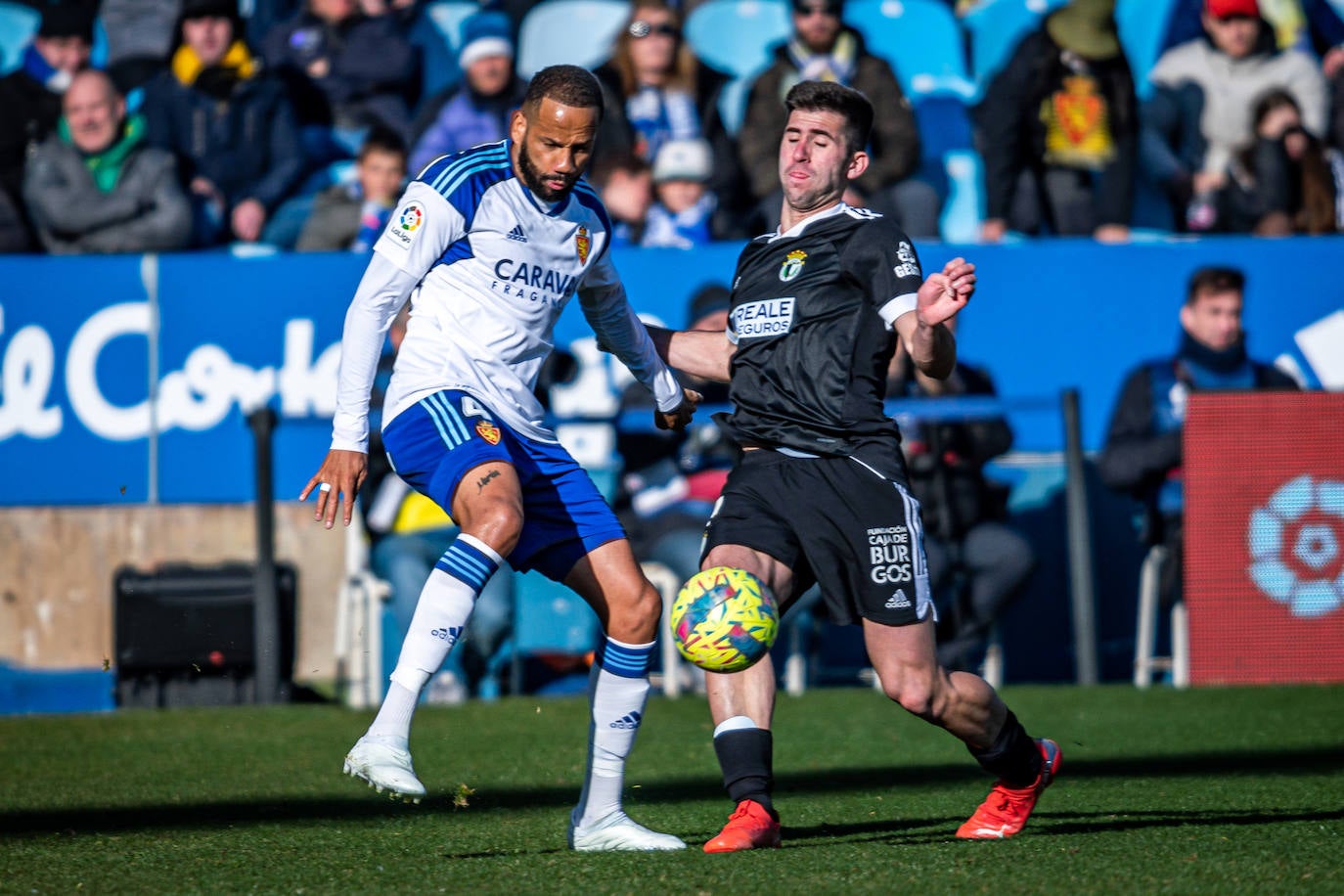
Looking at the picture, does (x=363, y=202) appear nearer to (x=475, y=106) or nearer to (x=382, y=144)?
(x=382, y=144)

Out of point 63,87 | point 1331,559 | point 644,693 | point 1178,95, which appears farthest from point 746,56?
point 644,693

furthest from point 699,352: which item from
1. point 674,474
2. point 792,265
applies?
point 674,474

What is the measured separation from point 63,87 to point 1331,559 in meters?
9.33

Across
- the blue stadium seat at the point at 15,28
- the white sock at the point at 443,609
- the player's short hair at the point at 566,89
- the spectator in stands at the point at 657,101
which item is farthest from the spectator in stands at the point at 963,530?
the blue stadium seat at the point at 15,28

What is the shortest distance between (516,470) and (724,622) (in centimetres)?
86

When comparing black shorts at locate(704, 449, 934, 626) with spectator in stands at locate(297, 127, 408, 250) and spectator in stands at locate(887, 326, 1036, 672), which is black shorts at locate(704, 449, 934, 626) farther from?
spectator in stands at locate(297, 127, 408, 250)

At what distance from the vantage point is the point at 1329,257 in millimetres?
11031

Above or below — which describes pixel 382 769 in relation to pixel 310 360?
below

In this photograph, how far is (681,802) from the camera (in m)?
6.56

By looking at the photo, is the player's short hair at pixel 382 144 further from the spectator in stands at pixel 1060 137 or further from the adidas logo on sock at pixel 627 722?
the adidas logo on sock at pixel 627 722

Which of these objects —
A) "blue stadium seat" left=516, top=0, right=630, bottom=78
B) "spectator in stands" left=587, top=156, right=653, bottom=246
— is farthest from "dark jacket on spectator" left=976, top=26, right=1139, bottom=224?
"blue stadium seat" left=516, top=0, right=630, bottom=78

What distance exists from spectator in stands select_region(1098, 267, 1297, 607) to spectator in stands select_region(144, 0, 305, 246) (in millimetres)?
5967

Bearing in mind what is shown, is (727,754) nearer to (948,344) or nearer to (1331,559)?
(948,344)

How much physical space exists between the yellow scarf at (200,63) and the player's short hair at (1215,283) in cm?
688
